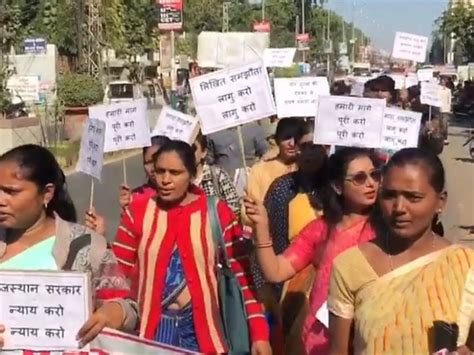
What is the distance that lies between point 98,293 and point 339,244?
1118mm

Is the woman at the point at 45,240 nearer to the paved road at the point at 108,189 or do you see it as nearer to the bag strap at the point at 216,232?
the bag strap at the point at 216,232

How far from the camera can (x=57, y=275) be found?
10.6 feet

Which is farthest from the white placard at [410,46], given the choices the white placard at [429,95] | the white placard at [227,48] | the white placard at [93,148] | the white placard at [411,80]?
the white placard at [93,148]

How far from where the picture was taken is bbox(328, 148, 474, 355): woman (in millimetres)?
2752

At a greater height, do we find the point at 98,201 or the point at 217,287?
the point at 217,287

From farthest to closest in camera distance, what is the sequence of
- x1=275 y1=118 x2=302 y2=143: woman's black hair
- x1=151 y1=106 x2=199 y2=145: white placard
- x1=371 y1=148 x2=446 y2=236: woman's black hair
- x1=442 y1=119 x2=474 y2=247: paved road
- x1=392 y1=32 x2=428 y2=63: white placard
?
1. x1=392 y1=32 x2=428 y2=63: white placard
2. x1=442 y1=119 x2=474 y2=247: paved road
3. x1=151 y1=106 x2=199 y2=145: white placard
4. x1=275 y1=118 x2=302 y2=143: woman's black hair
5. x1=371 y1=148 x2=446 y2=236: woman's black hair

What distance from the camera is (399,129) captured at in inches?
249

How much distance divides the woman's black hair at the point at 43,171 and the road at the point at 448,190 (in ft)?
21.2

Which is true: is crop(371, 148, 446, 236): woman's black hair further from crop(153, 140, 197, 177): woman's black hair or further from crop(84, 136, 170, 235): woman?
crop(84, 136, 170, 235): woman

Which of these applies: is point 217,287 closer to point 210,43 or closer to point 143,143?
point 143,143

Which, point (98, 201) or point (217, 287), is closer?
point (217, 287)

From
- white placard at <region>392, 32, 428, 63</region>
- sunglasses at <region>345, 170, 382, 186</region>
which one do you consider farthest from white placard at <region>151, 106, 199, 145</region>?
white placard at <region>392, 32, 428, 63</region>

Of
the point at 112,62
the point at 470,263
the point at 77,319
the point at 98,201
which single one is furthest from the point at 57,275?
the point at 112,62

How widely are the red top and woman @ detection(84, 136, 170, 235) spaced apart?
41 centimetres
